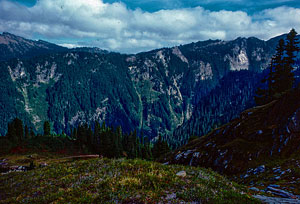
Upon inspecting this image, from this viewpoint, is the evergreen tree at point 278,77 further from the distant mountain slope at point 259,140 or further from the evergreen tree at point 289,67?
the distant mountain slope at point 259,140

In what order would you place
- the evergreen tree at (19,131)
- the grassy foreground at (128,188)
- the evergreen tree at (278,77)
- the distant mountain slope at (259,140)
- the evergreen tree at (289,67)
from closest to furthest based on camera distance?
the grassy foreground at (128,188), the distant mountain slope at (259,140), the evergreen tree at (289,67), the evergreen tree at (278,77), the evergreen tree at (19,131)

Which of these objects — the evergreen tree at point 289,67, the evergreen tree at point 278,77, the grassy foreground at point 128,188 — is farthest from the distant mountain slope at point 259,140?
the evergreen tree at point 289,67

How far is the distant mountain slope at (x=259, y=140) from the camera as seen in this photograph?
2939 centimetres

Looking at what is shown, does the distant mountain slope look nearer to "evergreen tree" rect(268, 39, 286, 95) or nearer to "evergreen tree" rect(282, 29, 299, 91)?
"evergreen tree" rect(268, 39, 286, 95)

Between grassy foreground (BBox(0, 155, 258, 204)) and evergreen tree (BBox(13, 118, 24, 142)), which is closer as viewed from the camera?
grassy foreground (BBox(0, 155, 258, 204))

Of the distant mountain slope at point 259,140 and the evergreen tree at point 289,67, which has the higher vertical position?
the evergreen tree at point 289,67

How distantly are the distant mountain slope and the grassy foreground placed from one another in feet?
61.6

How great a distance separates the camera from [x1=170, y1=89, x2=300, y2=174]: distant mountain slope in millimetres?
29391

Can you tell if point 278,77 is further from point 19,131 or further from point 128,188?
point 19,131

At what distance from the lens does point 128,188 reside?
11.8m

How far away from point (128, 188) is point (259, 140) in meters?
30.1

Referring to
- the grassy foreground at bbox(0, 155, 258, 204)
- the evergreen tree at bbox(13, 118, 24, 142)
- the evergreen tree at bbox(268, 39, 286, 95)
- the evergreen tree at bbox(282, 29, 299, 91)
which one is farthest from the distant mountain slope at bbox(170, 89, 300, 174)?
the evergreen tree at bbox(13, 118, 24, 142)

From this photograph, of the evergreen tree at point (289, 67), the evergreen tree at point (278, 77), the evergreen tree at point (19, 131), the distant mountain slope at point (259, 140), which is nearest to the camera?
the distant mountain slope at point (259, 140)

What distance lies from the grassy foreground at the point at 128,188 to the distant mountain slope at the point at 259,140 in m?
18.8
